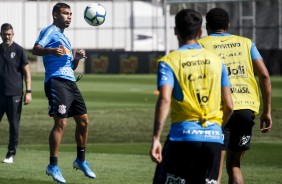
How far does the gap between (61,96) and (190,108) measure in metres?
4.82

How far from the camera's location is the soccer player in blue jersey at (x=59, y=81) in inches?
491

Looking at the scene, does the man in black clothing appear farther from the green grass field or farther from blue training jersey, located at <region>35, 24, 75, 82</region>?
blue training jersey, located at <region>35, 24, 75, 82</region>

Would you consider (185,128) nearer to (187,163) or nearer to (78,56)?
(187,163)

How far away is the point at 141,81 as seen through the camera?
42750mm

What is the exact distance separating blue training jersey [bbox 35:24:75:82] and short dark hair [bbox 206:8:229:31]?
10.3 feet

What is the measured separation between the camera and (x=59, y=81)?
41.2 ft

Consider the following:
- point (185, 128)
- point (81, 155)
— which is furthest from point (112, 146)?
point (185, 128)

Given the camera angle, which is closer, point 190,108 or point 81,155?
point 190,108

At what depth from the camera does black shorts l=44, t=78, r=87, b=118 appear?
12492mm

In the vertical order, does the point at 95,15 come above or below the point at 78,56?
above

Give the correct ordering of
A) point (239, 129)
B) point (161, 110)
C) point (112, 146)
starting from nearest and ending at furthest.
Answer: point (161, 110) → point (239, 129) → point (112, 146)

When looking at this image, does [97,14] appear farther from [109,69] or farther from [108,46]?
[108,46]

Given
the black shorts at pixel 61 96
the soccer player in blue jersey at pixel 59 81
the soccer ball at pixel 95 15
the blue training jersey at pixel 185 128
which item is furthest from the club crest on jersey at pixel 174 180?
the soccer ball at pixel 95 15

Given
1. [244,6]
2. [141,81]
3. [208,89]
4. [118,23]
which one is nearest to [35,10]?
[118,23]
